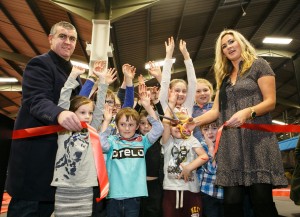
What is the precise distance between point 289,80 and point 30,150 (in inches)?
651

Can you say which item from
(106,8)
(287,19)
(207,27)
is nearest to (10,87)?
(106,8)

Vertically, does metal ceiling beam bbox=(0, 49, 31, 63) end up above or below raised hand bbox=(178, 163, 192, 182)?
above

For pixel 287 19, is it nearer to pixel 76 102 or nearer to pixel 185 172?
pixel 185 172

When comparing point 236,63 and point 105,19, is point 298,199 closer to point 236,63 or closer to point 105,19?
point 236,63

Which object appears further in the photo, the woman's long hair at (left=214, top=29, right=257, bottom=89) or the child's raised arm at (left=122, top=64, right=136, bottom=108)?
the child's raised arm at (left=122, top=64, right=136, bottom=108)

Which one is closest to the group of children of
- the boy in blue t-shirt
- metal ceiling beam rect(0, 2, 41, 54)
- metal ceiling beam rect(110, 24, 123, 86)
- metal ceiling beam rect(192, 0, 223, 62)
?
the boy in blue t-shirt

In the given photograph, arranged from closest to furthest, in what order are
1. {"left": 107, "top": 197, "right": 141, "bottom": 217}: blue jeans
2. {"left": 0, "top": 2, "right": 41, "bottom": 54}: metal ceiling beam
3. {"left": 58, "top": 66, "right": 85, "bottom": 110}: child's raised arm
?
{"left": 58, "top": 66, "right": 85, "bottom": 110}: child's raised arm < {"left": 107, "top": 197, "right": 141, "bottom": 217}: blue jeans < {"left": 0, "top": 2, "right": 41, "bottom": 54}: metal ceiling beam

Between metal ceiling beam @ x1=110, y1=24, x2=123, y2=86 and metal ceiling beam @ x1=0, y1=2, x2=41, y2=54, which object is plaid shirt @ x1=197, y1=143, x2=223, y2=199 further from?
metal ceiling beam @ x1=0, y1=2, x2=41, y2=54

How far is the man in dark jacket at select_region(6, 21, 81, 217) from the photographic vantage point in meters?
1.70

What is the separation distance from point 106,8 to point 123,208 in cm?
563

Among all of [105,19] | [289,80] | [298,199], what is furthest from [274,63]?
[298,199]

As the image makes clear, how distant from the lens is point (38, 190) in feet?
5.87

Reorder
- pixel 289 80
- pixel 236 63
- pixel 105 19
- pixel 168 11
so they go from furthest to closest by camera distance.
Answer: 1. pixel 289 80
2. pixel 168 11
3. pixel 105 19
4. pixel 236 63

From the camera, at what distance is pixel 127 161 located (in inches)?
95.0
